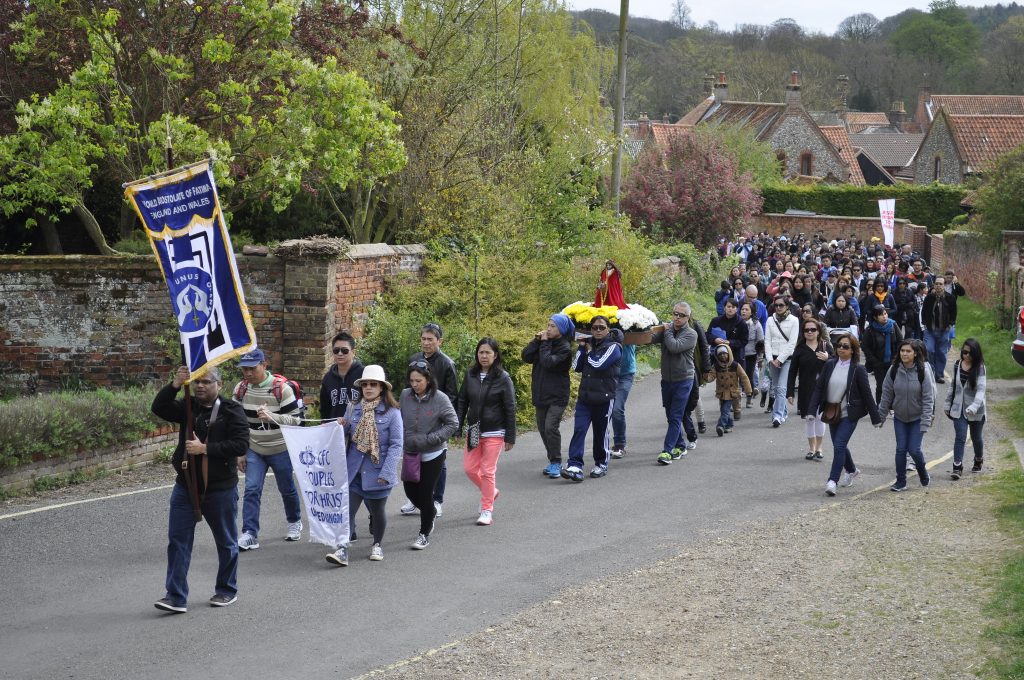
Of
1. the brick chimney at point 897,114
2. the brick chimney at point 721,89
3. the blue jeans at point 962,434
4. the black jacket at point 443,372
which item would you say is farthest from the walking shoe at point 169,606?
the brick chimney at point 897,114

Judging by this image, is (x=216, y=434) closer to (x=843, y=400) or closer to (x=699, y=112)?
(x=843, y=400)

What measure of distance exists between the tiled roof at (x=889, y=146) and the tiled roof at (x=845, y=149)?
1158 centimetres

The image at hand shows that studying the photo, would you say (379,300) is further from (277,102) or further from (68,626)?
(68,626)

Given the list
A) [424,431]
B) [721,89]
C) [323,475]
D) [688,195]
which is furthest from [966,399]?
[721,89]

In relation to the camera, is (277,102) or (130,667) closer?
(130,667)

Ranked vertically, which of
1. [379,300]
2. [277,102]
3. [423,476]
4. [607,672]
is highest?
[277,102]

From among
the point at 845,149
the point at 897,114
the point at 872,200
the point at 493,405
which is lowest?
the point at 493,405

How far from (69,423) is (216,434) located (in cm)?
422

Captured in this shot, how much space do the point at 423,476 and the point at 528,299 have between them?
26.9 ft

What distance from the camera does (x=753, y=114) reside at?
7819 centimetres

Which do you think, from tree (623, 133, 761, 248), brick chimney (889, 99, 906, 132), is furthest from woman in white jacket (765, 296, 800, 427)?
brick chimney (889, 99, 906, 132)

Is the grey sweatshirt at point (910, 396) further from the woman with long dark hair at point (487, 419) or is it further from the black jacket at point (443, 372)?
the black jacket at point (443, 372)

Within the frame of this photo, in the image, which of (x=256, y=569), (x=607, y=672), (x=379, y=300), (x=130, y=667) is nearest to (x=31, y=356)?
(x=379, y=300)

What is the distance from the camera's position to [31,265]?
563 inches
